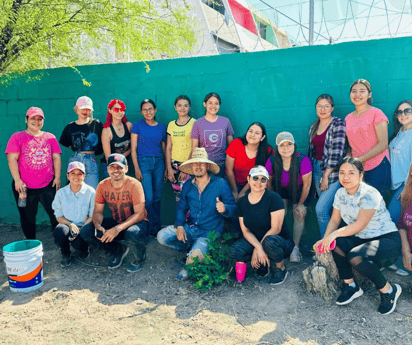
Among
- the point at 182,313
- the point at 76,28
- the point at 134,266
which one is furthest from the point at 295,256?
the point at 76,28

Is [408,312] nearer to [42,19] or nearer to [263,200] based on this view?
[263,200]

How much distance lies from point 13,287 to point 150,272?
1.37 metres

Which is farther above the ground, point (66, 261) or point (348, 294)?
point (66, 261)

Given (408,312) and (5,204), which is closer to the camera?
(408,312)

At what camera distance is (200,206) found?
4.17 metres

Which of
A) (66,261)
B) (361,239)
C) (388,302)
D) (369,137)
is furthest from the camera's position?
(66,261)

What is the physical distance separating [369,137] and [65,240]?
3.45 metres

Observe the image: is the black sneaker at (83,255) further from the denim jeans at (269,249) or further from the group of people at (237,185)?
the denim jeans at (269,249)

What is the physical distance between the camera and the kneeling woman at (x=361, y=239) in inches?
127

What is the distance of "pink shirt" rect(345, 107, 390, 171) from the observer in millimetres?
3785

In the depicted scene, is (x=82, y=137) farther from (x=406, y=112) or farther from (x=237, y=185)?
(x=406, y=112)

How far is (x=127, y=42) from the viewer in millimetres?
5098

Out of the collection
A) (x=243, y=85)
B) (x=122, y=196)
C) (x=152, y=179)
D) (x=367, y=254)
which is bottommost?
(x=367, y=254)

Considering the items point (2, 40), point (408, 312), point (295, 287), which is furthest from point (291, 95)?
point (2, 40)
